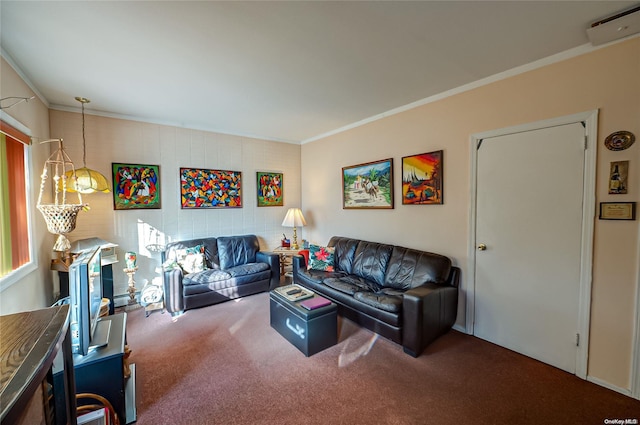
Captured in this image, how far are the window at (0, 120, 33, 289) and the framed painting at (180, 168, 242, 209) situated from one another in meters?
1.73

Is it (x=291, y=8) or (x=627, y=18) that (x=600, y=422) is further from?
Answer: (x=291, y=8)

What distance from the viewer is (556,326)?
7.16ft

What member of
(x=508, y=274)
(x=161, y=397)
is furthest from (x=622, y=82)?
(x=161, y=397)

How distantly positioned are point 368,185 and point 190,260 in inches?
109

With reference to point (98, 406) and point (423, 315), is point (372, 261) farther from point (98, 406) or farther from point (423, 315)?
point (98, 406)

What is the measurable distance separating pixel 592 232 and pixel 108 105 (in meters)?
5.05

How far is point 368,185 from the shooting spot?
149 inches

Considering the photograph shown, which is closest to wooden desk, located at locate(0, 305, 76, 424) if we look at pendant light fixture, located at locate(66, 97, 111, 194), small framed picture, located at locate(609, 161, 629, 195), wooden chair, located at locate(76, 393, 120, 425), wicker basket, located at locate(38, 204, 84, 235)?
wooden chair, located at locate(76, 393, 120, 425)

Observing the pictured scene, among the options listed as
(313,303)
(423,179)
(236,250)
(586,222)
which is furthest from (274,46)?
(236,250)

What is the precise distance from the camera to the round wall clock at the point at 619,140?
1.83m

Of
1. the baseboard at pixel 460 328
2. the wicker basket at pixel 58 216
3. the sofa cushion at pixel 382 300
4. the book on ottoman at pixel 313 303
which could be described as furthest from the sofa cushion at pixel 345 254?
the wicker basket at pixel 58 216

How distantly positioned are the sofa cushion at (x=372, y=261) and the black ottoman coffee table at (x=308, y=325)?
896mm

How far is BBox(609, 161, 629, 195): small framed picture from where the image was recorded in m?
1.85

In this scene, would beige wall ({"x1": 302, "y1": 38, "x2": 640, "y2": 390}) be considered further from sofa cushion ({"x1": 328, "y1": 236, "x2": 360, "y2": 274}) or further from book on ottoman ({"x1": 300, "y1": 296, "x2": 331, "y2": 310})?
book on ottoman ({"x1": 300, "y1": 296, "x2": 331, "y2": 310})
